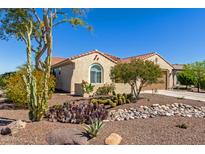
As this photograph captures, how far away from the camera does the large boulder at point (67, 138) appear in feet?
17.2

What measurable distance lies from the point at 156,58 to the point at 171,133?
59.5 ft

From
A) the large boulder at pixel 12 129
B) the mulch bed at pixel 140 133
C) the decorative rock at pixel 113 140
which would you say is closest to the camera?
the decorative rock at pixel 113 140

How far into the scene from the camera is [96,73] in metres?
18.8

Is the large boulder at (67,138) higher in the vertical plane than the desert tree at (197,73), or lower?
lower

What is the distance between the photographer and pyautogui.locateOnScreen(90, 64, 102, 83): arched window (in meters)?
18.6

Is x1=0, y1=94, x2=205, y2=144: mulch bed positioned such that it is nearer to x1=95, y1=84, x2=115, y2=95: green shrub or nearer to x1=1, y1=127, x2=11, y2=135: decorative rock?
x1=1, y1=127, x2=11, y2=135: decorative rock

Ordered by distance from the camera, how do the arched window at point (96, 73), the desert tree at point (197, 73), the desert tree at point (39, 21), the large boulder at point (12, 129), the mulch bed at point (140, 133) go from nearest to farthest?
the mulch bed at point (140, 133) < the large boulder at point (12, 129) < the desert tree at point (39, 21) < the arched window at point (96, 73) < the desert tree at point (197, 73)

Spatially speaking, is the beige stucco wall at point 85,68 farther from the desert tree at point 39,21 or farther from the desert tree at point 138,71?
the desert tree at point 138,71

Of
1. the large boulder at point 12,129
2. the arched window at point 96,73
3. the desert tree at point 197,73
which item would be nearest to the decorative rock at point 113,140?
the large boulder at point 12,129

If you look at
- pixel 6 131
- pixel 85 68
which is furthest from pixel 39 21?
pixel 6 131

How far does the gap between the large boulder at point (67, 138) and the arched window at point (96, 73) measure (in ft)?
42.5

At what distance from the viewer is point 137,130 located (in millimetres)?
6340

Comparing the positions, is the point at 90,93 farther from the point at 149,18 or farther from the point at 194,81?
the point at 194,81

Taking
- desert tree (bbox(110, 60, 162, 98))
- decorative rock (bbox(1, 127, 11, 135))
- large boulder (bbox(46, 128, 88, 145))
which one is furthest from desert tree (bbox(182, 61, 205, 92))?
decorative rock (bbox(1, 127, 11, 135))
